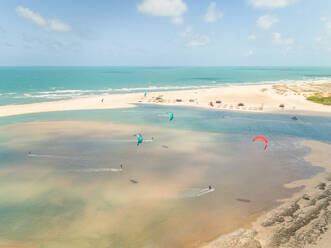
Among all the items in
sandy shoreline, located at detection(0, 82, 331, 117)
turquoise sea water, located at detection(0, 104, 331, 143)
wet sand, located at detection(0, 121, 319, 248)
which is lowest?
wet sand, located at detection(0, 121, 319, 248)

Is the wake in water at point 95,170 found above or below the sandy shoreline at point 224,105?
below

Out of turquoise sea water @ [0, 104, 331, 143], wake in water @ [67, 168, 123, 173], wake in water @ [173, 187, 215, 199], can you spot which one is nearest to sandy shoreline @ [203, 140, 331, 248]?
wake in water @ [173, 187, 215, 199]

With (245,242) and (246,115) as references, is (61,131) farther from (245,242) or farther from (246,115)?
(246,115)

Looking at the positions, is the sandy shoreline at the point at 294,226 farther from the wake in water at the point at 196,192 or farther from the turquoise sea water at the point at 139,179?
the wake in water at the point at 196,192

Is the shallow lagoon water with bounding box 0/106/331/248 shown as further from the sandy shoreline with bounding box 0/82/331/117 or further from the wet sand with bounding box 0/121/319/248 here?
the sandy shoreline with bounding box 0/82/331/117

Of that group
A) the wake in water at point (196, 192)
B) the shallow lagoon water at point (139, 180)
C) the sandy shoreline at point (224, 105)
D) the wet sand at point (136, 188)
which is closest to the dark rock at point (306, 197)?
the wet sand at point (136, 188)
